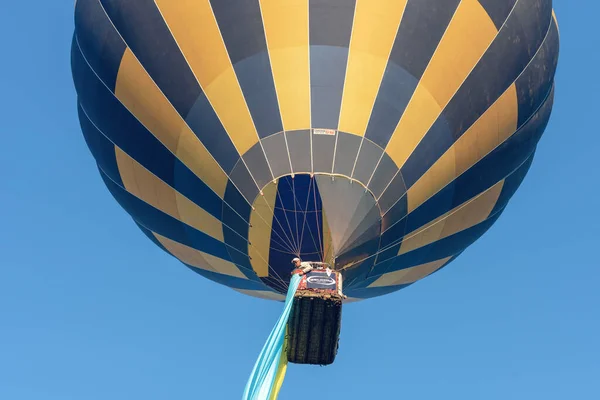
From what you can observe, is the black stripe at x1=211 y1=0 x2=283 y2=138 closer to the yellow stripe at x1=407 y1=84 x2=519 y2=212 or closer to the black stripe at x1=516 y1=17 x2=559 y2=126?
the yellow stripe at x1=407 y1=84 x2=519 y2=212

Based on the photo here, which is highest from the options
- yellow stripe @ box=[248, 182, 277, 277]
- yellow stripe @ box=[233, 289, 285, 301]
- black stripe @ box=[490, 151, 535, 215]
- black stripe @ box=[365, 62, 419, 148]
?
black stripe @ box=[490, 151, 535, 215]

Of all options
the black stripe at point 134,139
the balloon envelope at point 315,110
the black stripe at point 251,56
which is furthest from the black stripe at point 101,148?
the black stripe at point 251,56

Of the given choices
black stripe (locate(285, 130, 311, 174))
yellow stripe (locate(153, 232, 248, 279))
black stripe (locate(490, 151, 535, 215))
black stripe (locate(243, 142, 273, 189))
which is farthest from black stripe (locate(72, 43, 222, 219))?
black stripe (locate(490, 151, 535, 215))

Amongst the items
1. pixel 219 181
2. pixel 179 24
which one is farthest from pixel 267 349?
pixel 179 24

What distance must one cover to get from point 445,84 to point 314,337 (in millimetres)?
3765

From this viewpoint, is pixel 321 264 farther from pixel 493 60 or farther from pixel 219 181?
pixel 493 60

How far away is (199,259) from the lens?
1535 cm

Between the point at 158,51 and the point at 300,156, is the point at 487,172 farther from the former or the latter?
the point at 158,51

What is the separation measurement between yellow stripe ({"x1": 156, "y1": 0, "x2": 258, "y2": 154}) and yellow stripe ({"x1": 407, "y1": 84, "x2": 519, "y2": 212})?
7.82ft

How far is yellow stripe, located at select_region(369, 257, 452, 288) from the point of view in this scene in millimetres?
15516

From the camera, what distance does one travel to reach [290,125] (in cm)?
1270

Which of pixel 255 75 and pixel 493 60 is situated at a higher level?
pixel 493 60

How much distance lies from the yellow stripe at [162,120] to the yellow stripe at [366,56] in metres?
1.88

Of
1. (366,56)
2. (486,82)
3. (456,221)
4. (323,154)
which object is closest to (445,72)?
(486,82)
